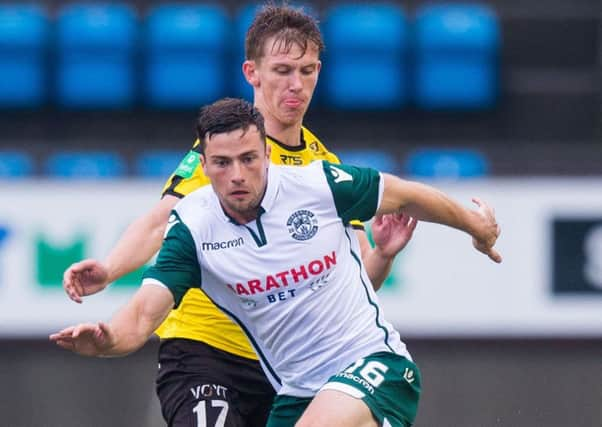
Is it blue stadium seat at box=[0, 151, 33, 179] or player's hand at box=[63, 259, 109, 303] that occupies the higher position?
player's hand at box=[63, 259, 109, 303]

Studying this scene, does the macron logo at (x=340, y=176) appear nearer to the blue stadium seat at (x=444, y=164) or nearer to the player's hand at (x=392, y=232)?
Result: the player's hand at (x=392, y=232)

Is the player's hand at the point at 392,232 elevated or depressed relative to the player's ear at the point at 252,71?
depressed

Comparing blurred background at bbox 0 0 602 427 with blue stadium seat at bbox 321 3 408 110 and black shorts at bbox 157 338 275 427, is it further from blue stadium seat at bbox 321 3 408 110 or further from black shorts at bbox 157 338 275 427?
black shorts at bbox 157 338 275 427

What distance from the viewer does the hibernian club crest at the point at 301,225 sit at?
510 centimetres

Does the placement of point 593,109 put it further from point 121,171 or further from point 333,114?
point 121,171

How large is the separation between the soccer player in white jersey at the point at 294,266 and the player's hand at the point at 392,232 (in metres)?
0.40

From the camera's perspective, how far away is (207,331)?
18.4ft

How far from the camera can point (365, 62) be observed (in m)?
11.5

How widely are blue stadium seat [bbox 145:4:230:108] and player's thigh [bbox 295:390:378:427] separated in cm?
674

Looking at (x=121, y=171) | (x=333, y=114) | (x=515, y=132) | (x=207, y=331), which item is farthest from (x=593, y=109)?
(x=207, y=331)

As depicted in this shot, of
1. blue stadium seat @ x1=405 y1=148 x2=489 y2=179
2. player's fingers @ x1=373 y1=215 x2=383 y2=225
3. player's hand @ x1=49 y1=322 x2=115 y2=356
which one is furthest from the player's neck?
blue stadium seat @ x1=405 y1=148 x2=489 y2=179

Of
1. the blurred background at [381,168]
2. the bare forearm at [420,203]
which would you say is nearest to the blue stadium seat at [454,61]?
the blurred background at [381,168]

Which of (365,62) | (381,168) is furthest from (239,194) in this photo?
(365,62)

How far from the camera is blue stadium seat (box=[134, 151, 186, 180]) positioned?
32.0ft
